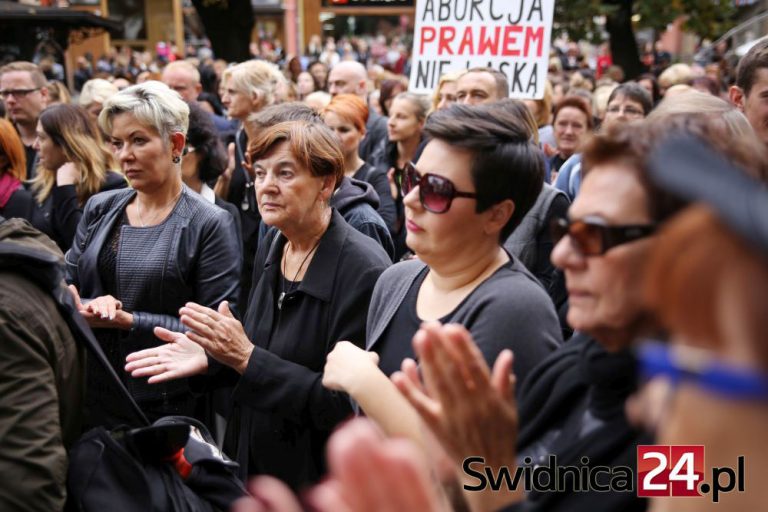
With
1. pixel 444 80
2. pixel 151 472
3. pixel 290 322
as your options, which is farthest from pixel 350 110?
pixel 151 472

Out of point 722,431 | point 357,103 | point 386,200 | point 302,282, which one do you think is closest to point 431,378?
point 722,431

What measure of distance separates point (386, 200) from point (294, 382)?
10.2 ft

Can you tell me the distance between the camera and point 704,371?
0.98 m

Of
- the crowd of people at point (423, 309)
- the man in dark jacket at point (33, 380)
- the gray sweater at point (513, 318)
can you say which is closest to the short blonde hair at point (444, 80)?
the crowd of people at point (423, 309)

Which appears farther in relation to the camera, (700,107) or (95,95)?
(95,95)

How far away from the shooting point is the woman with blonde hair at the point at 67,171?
5250mm

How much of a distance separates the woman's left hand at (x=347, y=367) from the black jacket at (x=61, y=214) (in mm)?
3286

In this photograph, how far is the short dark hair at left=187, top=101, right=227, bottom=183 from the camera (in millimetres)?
5422

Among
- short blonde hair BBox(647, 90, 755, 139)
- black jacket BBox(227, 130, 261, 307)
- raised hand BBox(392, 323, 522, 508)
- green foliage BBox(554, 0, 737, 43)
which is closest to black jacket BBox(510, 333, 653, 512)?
raised hand BBox(392, 323, 522, 508)

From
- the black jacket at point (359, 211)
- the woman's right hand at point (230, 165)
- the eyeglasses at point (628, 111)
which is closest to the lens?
the black jacket at point (359, 211)

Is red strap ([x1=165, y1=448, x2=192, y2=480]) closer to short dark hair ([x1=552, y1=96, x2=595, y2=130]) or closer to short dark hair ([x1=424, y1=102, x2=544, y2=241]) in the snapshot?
short dark hair ([x1=424, y1=102, x2=544, y2=241])

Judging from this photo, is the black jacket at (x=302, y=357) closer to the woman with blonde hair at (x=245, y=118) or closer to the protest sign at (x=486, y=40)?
the woman with blonde hair at (x=245, y=118)

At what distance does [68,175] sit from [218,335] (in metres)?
2.94

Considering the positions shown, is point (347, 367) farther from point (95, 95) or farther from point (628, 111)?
point (95, 95)
